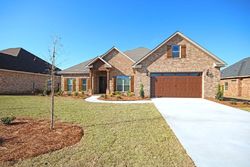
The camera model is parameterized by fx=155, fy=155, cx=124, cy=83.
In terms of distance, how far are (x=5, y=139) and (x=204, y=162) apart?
554 cm

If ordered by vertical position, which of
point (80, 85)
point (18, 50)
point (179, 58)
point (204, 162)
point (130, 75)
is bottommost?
point (204, 162)

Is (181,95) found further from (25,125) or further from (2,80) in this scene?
(2,80)

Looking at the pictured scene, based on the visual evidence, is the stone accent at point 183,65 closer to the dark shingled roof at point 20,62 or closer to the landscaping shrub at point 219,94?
the landscaping shrub at point 219,94

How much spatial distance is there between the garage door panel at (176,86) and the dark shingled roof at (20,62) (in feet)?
47.2

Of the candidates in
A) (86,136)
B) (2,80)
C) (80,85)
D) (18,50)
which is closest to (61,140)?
(86,136)

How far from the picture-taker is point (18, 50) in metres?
26.1

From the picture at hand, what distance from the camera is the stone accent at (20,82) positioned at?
20.4m

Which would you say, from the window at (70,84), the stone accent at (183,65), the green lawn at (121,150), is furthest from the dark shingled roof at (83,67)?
the green lawn at (121,150)

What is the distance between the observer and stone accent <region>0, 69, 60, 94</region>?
20.4 metres

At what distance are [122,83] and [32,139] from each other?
586 inches

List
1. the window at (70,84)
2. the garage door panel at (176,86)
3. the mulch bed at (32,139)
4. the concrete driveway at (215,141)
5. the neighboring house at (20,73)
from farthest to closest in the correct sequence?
the window at (70,84) → the neighboring house at (20,73) → the garage door panel at (176,86) → the mulch bed at (32,139) → the concrete driveway at (215,141)

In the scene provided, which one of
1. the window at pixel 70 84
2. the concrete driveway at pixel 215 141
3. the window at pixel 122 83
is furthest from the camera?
the window at pixel 70 84

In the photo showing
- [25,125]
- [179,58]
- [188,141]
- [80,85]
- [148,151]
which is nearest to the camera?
[148,151]

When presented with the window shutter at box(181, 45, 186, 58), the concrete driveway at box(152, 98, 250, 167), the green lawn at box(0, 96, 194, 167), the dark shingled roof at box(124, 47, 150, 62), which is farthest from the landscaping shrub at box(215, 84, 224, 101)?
the green lawn at box(0, 96, 194, 167)
